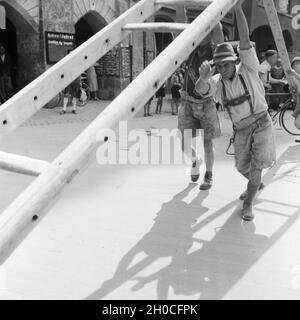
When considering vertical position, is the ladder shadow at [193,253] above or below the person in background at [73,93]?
above

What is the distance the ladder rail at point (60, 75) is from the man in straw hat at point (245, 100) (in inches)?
27.4

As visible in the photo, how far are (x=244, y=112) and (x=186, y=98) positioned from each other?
1.00 m

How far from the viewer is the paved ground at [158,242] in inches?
104

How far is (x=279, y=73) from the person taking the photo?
10070mm

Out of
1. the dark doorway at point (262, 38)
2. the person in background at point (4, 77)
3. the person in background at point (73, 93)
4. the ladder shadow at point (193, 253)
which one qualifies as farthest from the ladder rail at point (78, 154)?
the dark doorway at point (262, 38)

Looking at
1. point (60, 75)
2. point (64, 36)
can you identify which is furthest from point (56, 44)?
point (60, 75)

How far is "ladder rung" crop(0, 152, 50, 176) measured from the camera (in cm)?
179

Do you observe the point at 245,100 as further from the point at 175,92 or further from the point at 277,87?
the point at 175,92

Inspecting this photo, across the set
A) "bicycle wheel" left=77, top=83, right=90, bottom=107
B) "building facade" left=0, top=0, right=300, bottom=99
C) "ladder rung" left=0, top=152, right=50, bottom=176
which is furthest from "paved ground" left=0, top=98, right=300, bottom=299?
"bicycle wheel" left=77, top=83, right=90, bottom=107

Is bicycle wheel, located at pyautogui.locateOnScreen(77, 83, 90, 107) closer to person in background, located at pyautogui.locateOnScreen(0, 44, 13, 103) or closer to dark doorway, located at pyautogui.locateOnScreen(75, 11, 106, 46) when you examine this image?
person in background, located at pyautogui.locateOnScreen(0, 44, 13, 103)

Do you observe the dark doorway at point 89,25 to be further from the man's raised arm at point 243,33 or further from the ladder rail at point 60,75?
the ladder rail at point 60,75

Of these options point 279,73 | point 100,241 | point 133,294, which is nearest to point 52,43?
point 279,73

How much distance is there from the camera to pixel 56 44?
1295cm

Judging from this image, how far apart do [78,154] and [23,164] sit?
1.19 ft
